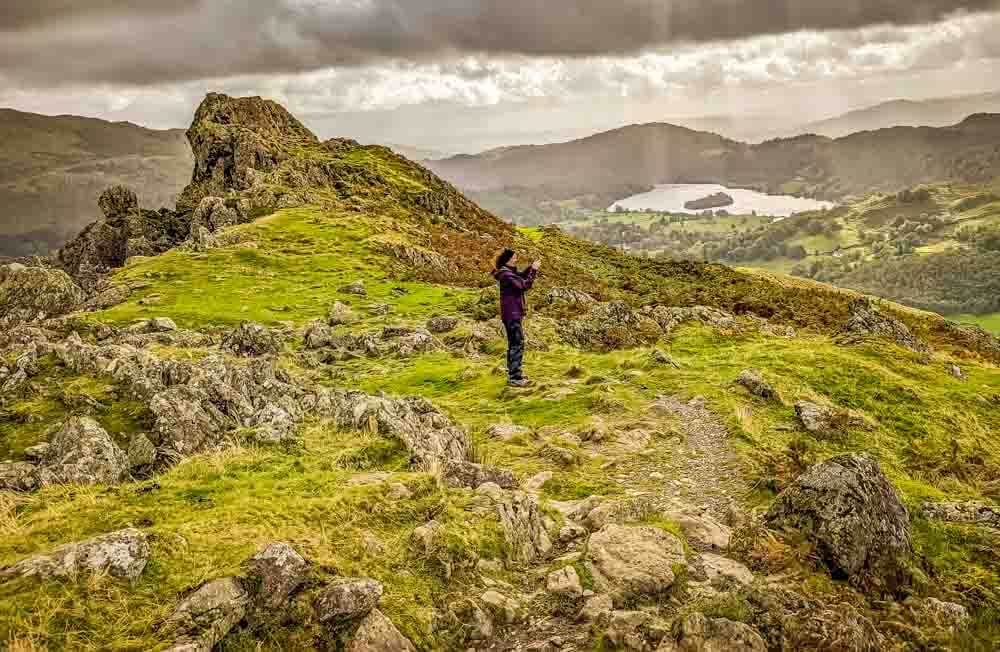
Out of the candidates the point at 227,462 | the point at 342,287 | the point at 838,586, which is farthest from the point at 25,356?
the point at 342,287

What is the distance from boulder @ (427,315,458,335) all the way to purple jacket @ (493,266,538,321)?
28.1 feet

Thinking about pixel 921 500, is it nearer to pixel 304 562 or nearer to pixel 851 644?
pixel 851 644

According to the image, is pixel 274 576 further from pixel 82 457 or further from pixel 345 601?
pixel 82 457

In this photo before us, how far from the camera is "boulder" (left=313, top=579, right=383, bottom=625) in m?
6.71

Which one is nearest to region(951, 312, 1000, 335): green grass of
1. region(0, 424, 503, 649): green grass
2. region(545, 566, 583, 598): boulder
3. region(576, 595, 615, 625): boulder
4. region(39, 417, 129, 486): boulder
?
region(545, 566, 583, 598): boulder

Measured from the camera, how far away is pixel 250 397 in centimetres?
1414

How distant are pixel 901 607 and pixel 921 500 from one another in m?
3.75

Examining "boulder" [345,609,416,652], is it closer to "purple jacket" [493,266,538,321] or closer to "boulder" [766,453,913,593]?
"boulder" [766,453,913,593]

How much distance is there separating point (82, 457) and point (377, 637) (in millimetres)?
6619

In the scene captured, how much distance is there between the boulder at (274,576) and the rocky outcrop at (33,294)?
3739cm

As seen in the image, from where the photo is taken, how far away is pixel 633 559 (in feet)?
28.0

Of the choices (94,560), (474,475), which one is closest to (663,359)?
(474,475)

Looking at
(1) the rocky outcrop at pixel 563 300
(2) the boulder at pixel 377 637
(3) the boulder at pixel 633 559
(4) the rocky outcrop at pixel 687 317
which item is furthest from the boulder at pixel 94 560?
(1) the rocky outcrop at pixel 563 300

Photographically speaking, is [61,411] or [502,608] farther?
[61,411]
